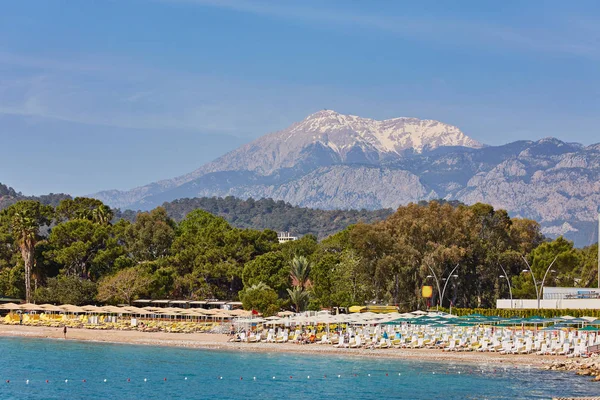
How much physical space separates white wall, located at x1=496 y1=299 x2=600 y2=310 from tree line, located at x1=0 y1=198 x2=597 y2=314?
14.7 ft

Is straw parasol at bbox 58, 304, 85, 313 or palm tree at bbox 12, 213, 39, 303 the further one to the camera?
palm tree at bbox 12, 213, 39, 303

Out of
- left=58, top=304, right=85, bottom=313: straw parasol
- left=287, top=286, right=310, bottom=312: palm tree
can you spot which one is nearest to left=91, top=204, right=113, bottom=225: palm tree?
left=58, top=304, right=85, bottom=313: straw parasol

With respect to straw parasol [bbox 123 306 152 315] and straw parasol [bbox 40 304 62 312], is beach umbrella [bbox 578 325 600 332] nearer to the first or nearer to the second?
straw parasol [bbox 123 306 152 315]

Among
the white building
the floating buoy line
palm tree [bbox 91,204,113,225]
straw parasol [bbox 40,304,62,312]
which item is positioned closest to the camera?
the floating buoy line

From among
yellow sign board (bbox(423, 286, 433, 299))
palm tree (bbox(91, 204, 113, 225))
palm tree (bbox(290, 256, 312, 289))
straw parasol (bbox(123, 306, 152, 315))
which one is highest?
palm tree (bbox(91, 204, 113, 225))

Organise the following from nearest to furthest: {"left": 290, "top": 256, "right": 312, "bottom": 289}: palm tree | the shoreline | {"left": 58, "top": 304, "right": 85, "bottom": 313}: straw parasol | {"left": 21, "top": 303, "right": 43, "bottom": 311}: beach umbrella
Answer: the shoreline
{"left": 58, "top": 304, "right": 85, "bottom": 313}: straw parasol
{"left": 21, "top": 303, "right": 43, "bottom": 311}: beach umbrella
{"left": 290, "top": 256, "right": 312, "bottom": 289}: palm tree

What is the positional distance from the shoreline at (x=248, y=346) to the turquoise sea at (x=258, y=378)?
61.6 inches

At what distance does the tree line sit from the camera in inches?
3167

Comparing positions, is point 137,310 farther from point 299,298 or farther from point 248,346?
point 248,346

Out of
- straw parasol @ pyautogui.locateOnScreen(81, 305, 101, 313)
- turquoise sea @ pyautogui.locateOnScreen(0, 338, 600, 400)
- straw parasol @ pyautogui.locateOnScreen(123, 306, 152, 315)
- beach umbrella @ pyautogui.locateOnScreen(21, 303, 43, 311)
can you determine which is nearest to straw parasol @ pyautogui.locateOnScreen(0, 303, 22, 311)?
beach umbrella @ pyautogui.locateOnScreen(21, 303, 43, 311)

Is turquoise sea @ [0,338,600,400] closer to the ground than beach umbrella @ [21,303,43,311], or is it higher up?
closer to the ground

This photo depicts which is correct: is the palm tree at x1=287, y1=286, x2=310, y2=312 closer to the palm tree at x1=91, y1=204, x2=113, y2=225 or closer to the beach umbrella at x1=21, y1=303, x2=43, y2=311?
the beach umbrella at x1=21, y1=303, x2=43, y2=311

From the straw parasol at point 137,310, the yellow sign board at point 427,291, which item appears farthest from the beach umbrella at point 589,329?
the straw parasol at point 137,310

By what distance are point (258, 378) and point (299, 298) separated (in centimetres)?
3600
